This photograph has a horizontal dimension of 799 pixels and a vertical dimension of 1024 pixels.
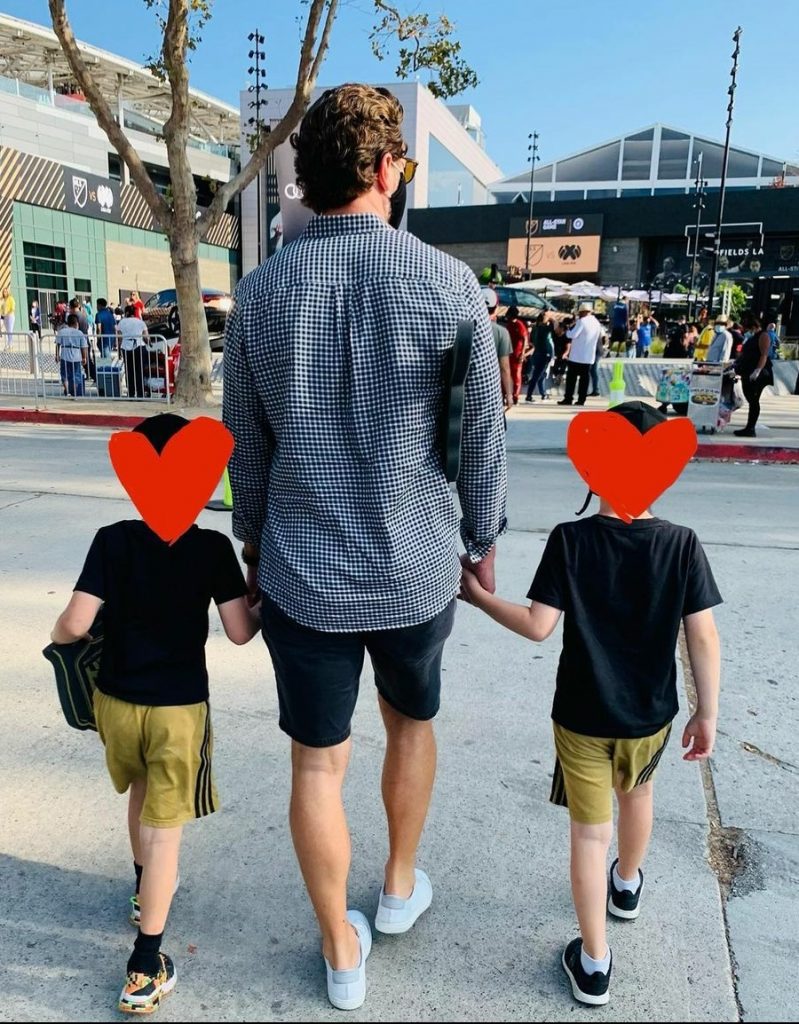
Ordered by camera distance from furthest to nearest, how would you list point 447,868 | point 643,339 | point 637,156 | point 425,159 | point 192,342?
1. point 637,156
2. point 425,159
3. point 643,339
4. point 192,342
5. point 447,868

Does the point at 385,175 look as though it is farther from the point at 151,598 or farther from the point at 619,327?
the point at 619,327

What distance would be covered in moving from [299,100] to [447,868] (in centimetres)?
1349

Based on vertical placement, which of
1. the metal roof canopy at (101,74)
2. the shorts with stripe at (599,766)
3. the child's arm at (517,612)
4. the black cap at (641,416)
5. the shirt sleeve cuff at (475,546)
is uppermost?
the metal roof canopy at (101,74)

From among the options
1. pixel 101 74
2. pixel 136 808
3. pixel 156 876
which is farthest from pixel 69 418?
pixel 101 74

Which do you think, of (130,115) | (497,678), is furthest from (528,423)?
(130,115)

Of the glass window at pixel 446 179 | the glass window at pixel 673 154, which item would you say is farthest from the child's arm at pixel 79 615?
the glass window at pixel 673 154

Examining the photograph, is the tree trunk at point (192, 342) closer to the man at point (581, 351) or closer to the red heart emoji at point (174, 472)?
the man at point (581, 351)

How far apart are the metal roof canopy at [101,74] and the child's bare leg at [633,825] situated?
179ft

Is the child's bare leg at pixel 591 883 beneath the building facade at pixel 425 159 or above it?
beneath

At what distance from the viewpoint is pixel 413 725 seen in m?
2.04

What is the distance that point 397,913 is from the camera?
2.13 meters

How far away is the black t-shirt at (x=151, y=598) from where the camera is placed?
1.91 metres

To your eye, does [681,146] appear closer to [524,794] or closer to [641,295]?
[641,295]

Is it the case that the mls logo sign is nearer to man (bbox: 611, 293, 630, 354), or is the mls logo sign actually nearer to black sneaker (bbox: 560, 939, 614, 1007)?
man (bbox: 611, 293, 630, 354)
